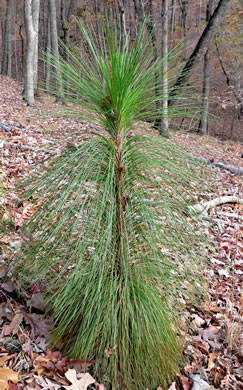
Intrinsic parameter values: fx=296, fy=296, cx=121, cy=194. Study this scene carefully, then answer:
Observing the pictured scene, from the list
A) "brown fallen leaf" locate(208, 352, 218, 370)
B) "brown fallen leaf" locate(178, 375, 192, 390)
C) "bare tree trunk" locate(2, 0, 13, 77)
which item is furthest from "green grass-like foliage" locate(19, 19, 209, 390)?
"bare tree trunk" locate(2, 0, 13, 77)

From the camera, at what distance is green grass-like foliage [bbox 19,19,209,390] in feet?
4.15

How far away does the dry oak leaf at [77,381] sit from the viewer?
5.18 ft

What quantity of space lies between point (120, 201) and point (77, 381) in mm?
1032

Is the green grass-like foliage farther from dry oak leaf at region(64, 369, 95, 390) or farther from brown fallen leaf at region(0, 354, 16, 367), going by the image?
brown fallen leaf at region(0, 354, 16, 367)

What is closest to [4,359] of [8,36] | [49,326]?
[49,326]

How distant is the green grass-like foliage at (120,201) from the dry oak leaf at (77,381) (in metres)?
0.08

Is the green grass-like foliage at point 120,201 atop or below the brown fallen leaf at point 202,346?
atop

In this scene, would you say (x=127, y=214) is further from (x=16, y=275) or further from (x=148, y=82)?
(x=16, y=275)

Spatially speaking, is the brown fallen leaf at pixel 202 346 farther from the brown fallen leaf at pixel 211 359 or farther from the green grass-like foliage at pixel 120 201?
the green grass-like foliage at pixel 120 201

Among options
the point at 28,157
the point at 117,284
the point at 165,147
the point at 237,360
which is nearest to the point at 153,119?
Answer: the point at 165,147

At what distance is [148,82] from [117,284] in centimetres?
105

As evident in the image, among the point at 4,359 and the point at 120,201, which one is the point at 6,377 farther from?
the point at 120,201

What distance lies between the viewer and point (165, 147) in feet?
4.53

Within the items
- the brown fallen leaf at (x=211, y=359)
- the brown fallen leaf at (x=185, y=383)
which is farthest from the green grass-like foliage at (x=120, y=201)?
the brown fallen leaf at (x=211, y=359)
